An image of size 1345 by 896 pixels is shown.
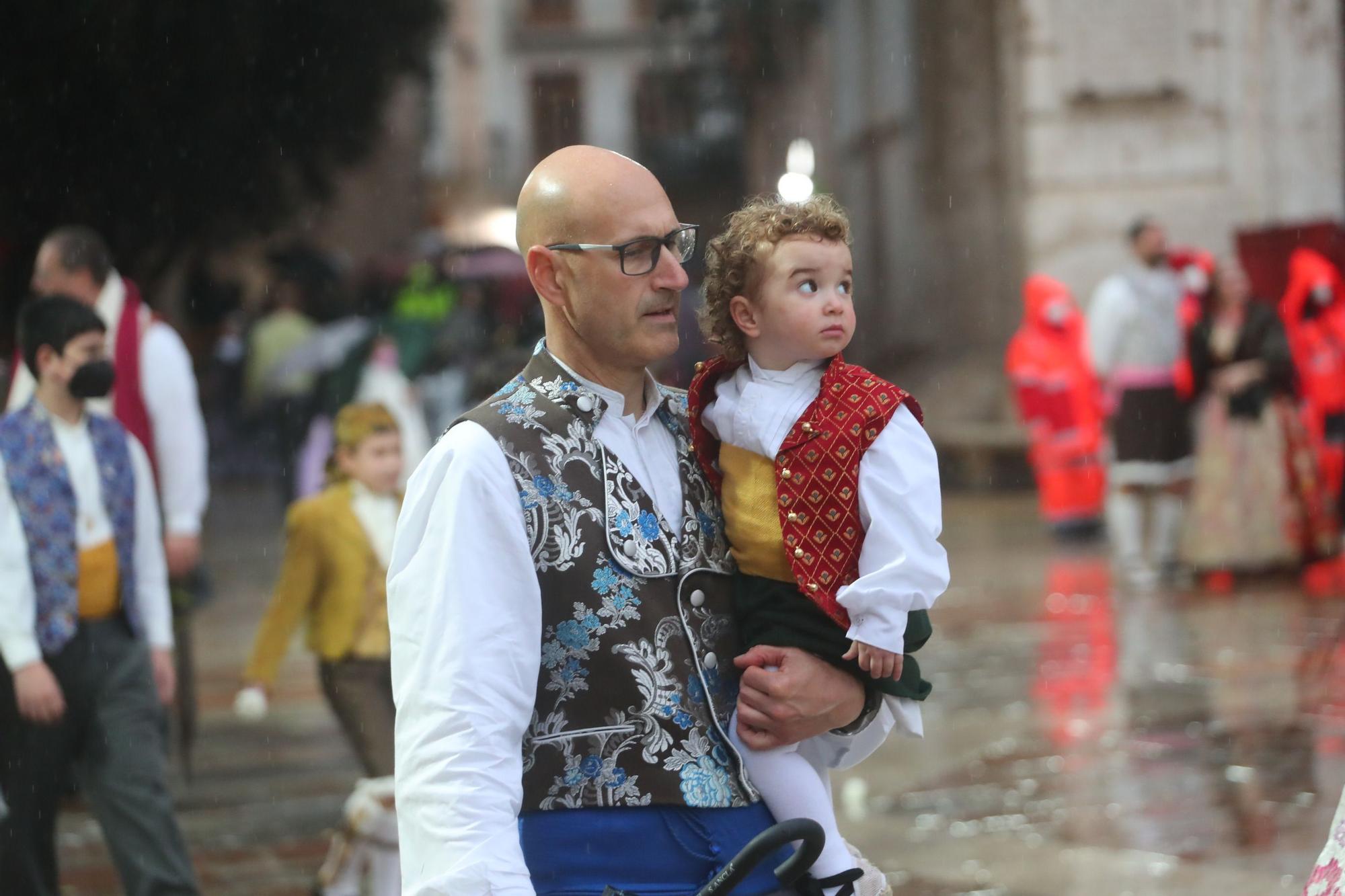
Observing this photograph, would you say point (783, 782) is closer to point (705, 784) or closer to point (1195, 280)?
point (705, 784)

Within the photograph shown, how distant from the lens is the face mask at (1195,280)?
39.5 ft

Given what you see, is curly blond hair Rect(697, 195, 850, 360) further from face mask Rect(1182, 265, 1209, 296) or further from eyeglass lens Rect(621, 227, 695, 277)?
face mask Rect(1182, 265, 1209, 296)

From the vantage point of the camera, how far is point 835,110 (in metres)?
32.5

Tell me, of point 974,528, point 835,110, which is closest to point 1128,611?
point 974,528

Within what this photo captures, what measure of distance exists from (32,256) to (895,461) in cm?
1730

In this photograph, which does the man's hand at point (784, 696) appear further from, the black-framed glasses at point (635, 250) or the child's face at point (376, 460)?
the child's face at point (376, 460)

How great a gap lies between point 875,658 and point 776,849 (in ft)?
1.07

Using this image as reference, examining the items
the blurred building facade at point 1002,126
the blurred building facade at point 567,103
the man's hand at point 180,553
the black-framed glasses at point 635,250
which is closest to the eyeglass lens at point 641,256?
the black-framed glasses at point 635,250

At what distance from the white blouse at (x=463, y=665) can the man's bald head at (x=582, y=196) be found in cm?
33

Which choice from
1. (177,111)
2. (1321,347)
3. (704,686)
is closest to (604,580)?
(704,686)

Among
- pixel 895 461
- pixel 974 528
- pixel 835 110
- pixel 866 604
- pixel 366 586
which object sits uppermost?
pixel 835 110

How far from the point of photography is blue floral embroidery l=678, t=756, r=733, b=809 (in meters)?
2.66

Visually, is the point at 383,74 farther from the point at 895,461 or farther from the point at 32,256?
the point at 895,461

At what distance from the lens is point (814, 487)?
9.14ft
